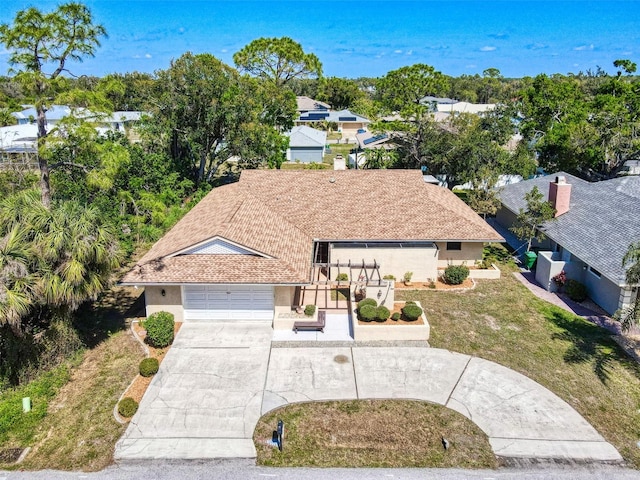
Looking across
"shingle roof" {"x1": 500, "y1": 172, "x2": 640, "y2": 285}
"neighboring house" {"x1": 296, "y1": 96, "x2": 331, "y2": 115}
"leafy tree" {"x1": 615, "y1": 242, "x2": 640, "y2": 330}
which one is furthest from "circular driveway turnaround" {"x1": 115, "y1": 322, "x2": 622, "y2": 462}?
"neighboring house" {"x1": 296, "y1": 96, "x2": 331, "y2": 115}

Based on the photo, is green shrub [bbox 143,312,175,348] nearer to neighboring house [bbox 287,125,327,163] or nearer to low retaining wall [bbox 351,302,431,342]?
low retaining wall [bbox 351,302,431,342]

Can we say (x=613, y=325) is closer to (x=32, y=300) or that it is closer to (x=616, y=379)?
(x=616, y=379)

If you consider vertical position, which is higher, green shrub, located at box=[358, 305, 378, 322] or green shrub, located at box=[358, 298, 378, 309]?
green shrub, located at box=[358, 298, 378, 309]

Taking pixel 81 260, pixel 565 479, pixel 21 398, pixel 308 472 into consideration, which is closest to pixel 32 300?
pixel 81 260

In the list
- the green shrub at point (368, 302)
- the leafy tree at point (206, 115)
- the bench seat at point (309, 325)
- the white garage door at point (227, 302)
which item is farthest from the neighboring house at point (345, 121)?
the bench seat at point (309, 325)

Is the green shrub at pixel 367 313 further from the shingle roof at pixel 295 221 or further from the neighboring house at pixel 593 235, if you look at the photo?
the neighboring house at pixel 593 235

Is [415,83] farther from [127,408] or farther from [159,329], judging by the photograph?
[127,408]

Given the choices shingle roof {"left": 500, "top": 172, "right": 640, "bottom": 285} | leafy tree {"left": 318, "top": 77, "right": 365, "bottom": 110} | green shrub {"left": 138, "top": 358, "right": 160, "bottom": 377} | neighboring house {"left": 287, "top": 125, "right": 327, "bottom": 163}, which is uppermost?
leafy tree {"left": 318, "top": 77, "right": 365, "bottom": 110}
